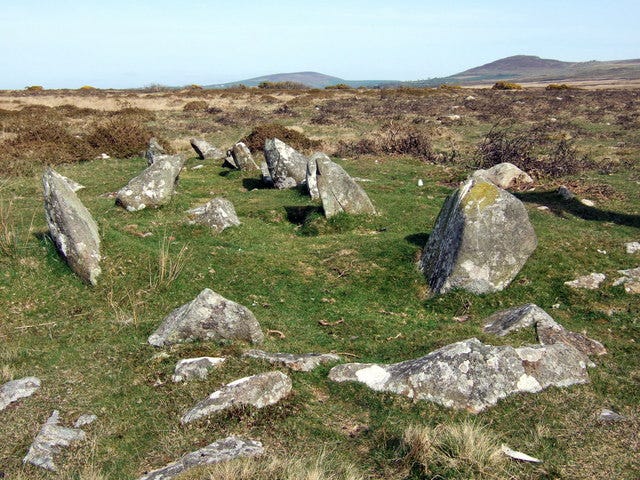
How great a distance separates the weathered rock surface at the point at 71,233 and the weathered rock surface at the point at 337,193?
19.9 feet

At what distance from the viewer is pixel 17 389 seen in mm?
6965

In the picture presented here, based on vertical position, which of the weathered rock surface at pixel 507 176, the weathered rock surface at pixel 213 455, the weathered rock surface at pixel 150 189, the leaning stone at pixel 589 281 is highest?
Answer: the weathered rock surface at pixel 150 189

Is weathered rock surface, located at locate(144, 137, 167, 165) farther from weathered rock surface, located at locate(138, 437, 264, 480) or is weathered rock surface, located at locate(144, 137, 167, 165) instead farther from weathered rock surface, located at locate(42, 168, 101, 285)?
weathered rock surface, located at locate(138, 437, 264, 480)

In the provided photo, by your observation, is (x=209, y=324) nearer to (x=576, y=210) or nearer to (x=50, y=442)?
(x=50, y=442)

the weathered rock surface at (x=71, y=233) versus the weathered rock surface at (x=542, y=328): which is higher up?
the weathered rock surface at (x=71, y=233)

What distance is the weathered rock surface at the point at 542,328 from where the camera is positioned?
8.16 m

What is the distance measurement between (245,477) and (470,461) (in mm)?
2053

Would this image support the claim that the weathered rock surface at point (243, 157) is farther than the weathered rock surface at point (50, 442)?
Yes

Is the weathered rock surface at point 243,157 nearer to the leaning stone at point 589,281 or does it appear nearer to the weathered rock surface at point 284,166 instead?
the weathered rock surface at point 284,166

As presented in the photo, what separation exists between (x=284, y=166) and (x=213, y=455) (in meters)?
13.9

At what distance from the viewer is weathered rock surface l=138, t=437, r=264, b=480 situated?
17.2ft

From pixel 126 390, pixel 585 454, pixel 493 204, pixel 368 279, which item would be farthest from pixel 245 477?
pixel 493 204

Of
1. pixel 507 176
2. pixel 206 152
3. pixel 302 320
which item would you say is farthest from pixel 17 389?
pixel 206 152

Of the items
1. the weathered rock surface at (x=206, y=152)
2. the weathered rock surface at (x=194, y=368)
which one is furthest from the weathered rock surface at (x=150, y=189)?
the weathered rock surface at (x=194, y=368)
